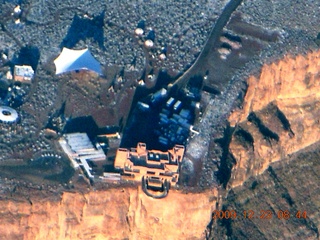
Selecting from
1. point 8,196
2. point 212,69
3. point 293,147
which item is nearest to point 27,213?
point 8,196

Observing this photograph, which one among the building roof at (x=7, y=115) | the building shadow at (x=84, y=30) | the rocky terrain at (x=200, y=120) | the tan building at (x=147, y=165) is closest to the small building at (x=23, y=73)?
the rocky terrain at (x=200, y=120)

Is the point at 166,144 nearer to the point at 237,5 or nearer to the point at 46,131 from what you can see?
the point at 46,131

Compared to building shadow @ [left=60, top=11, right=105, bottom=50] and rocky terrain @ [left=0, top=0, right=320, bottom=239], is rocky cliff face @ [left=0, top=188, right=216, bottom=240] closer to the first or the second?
rocky terrain @ [left=0, top=0, right=320, bottom=239]

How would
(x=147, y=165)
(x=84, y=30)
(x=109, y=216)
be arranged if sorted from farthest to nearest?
(x=84, y=30), (x=147, y=165), (x=109, y=216)

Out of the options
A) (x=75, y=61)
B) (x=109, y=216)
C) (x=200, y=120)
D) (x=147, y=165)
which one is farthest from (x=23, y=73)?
(x=200, y=120)

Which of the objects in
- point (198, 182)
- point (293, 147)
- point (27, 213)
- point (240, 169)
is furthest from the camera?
point (293, 147)

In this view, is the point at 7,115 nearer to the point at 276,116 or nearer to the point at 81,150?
the point at 81,150
